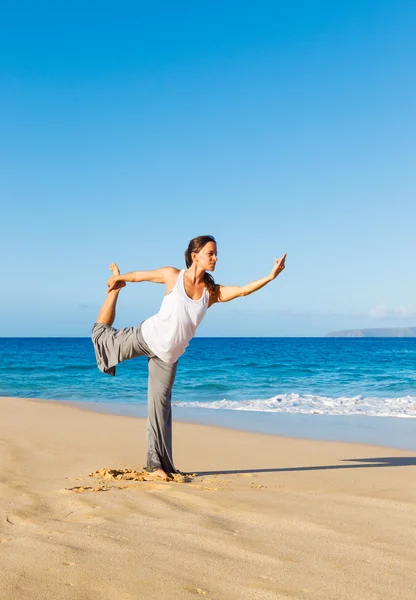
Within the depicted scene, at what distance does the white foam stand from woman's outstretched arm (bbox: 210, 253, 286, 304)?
8896mm

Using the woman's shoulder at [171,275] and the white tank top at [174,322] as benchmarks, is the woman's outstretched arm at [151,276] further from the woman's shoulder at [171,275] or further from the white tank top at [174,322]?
the white tank top at [174,322]

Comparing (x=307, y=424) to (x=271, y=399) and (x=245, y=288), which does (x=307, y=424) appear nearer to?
(x=271, y=399)

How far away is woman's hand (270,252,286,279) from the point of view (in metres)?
5.94

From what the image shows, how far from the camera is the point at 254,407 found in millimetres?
16047

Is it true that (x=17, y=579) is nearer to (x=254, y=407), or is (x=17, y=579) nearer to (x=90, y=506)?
(x=90, y=506)

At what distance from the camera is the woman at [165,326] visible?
19.8 feet

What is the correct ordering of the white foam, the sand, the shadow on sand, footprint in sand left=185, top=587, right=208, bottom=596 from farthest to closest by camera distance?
the white foam
the shadow on sand
the sand
footprint in sand left=185, top=587, right=208, bottom=596

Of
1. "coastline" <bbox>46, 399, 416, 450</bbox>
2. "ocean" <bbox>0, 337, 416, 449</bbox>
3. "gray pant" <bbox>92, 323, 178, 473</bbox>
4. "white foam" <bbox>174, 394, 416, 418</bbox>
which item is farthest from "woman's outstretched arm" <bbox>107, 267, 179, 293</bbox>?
"white foam" <bbox>174, 394, 416, 418</bbox>

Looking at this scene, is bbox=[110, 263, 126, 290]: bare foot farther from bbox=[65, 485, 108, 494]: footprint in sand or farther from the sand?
bbox=[65, 485, 108, 494]: footprint in sand

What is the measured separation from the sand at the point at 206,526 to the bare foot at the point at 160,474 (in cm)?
15

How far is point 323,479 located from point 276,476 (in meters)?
0.51

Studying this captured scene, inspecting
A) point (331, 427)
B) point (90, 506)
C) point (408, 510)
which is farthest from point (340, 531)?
point (331, 427)

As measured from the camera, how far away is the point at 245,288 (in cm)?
611

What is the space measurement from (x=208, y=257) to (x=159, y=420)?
1.80 m
